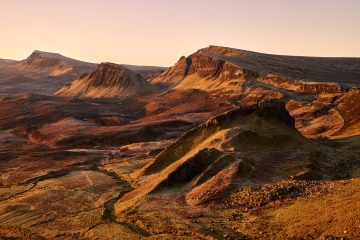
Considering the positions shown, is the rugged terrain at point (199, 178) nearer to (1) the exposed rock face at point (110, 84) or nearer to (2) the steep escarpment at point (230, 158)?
(2) the steep escarpment at point (230, 158)

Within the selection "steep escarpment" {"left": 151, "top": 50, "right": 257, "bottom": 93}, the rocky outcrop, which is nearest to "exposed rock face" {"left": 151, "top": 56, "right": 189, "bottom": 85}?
"steep escarpment" {"left": 151, "top": 50, "right": 257, "bottom": 93}

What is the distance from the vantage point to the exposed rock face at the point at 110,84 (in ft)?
528

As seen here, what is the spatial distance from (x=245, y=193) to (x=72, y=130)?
6943 cm

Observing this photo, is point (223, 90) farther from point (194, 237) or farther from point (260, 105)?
point (194, 237)

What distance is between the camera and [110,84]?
166750 mm

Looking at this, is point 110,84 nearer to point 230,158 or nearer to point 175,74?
point 175,74

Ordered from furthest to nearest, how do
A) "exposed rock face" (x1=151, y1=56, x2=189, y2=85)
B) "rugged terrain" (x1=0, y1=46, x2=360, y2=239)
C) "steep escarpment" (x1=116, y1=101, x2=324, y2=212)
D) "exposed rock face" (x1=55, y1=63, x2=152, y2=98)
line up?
"exposed rock face" (x1=151, y1=56, x2=189, y2=85) < "exposed rock face" (x1=55, y1=63, x2=152, y2=98) < "steep escarpment" (x1=116, y1=101, x2=324, y2=212) < "rugged terrain" (x1=0, y1=46, x2=360, y2=239)

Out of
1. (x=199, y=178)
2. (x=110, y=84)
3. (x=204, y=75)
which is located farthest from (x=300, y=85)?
(x=110, y=84)

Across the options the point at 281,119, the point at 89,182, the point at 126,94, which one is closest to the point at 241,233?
the point at 281,119

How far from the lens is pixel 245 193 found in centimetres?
3044

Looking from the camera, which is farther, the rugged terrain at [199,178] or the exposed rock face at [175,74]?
the exposed rock face at [175,74]

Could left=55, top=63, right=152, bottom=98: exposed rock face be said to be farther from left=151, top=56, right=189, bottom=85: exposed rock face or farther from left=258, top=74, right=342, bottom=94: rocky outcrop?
left=258, top=74, right=342, bottom=94: rocky outcrop

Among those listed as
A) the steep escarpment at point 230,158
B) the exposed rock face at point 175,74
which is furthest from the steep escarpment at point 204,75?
the steep escarpment at point 230,158

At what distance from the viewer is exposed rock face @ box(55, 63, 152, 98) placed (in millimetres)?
161000
